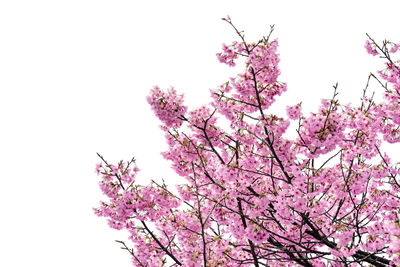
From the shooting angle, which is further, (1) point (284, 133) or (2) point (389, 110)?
(2) point (389, 110)

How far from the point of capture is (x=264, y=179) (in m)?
6.39

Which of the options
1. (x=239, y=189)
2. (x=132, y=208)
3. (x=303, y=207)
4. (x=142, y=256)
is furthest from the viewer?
(x=142, y=256)

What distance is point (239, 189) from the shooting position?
583 centimetres

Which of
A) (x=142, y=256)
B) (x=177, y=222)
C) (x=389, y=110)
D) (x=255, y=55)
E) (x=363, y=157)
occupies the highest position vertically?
(x=389, y=110)

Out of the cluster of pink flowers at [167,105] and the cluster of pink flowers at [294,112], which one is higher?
the cluster of pink flowers at [294,112]

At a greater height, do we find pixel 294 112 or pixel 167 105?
pixel 294 112

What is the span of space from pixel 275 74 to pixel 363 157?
236 centimetres

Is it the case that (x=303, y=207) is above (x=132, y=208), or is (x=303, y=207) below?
above

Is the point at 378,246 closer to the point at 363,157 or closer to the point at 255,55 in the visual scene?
the point at 363,157

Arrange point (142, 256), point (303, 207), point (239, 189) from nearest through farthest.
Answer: point (303, 207), point (239, 189), point (142, 256)

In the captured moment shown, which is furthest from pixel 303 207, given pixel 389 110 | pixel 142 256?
pixel 142 256

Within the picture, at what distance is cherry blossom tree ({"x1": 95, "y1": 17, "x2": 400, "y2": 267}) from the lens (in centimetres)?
557

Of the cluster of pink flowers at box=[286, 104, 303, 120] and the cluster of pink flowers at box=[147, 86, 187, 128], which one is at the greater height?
the cluster of pink flowers at box=[286, 104, 303, 120]

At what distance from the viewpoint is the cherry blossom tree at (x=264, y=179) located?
18.3ft
